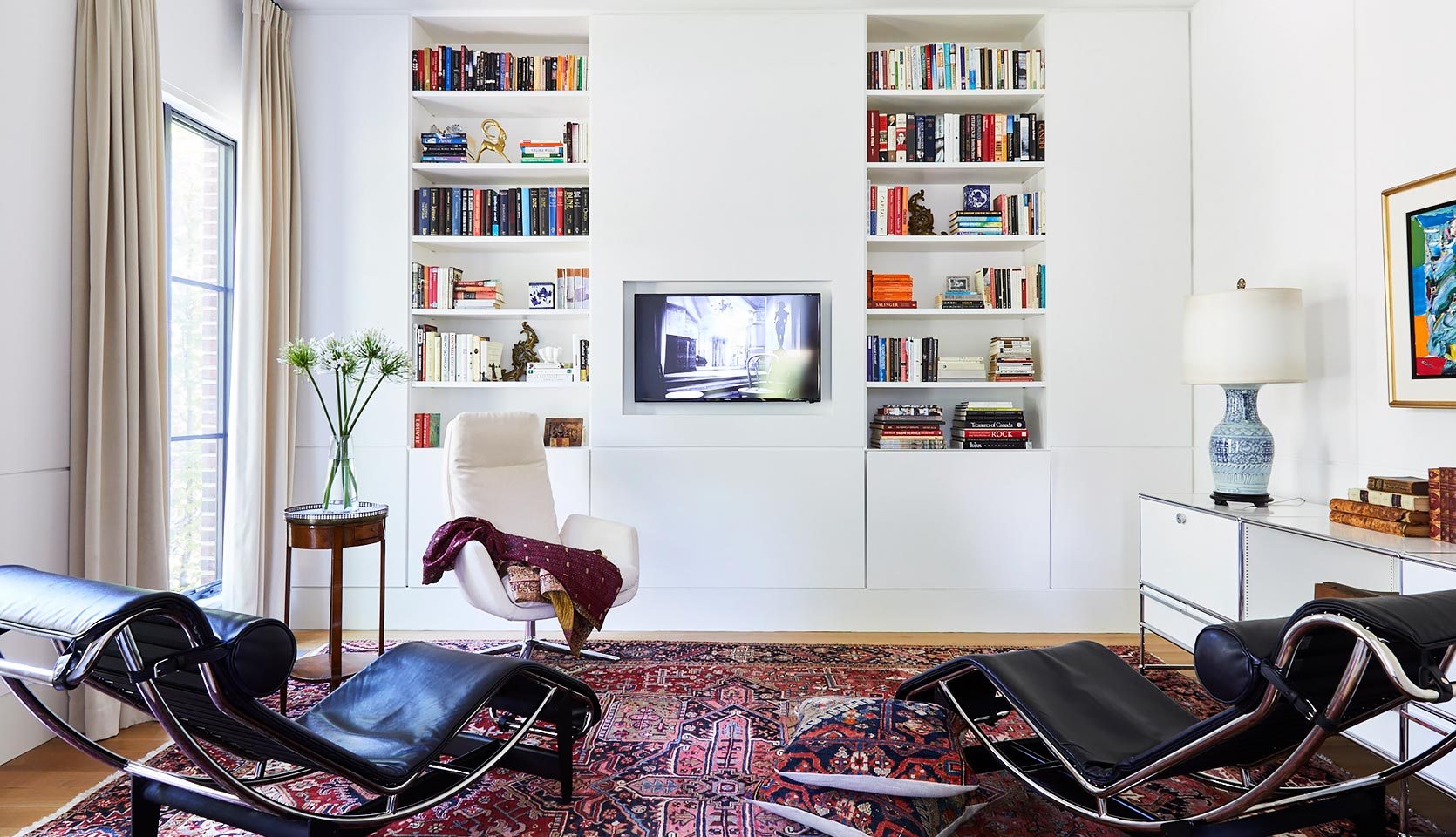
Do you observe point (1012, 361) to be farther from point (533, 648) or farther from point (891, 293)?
point (533, 648)

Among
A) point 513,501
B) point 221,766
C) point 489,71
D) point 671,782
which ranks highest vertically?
point 489,71

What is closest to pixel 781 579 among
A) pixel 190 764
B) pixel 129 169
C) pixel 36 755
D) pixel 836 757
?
pixel 836 757

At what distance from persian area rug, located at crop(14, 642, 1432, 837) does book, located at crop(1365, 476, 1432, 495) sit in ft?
2.76

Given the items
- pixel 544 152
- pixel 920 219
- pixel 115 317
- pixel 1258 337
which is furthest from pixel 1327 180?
pixel 115 317

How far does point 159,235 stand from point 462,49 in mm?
1766

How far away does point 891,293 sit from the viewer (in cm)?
412

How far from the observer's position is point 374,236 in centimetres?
405

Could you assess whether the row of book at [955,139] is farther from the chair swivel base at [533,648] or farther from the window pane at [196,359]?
the window pane at [196,359]

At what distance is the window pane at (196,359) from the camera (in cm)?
353

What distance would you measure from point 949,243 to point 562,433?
2134 mm

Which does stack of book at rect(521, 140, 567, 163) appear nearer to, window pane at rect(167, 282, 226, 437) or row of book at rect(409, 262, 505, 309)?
row of book at rect(409, 262, 505, 309)

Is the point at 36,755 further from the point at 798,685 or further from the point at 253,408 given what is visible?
the point at 798,685

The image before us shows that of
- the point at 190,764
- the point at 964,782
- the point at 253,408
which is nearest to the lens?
the point at 964,782

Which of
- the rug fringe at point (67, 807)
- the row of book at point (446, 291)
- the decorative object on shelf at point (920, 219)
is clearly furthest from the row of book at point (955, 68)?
the rug fringe at point (67, 807)
